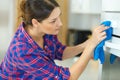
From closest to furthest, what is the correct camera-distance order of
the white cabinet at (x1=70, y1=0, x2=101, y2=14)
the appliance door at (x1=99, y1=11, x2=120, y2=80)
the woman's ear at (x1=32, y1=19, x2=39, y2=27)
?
the appliance door at (x1=99, y1=11, x2=120, y2=80) → the woman's ear at (x1=32, y1=19, x2=39, y2=27) → the white cabinet at (x1=70, y1=0, x2=101, y2=14)

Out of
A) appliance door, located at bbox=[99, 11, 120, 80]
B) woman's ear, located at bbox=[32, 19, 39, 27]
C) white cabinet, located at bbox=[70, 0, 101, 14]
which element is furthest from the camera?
white cabinet, located at bbox=[70, 0, 101, 14]

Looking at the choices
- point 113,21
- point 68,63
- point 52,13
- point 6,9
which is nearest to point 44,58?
point 52,13

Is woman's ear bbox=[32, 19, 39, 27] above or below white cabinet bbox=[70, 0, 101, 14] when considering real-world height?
above

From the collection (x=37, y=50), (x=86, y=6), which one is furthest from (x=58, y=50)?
(x=86, y=6)

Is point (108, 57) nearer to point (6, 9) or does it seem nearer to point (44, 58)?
point (44, 58)

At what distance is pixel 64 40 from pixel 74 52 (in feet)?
4.18

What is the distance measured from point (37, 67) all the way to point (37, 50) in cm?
8

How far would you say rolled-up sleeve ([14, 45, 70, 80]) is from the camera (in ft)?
3.13

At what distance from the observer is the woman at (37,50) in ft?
3.10

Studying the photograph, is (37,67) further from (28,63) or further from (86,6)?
(86,6)

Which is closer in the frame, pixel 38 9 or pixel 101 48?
pixel 101 48

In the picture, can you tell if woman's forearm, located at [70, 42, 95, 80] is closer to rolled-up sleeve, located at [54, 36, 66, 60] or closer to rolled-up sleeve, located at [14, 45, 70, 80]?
rolled-up sleeve, located at [14, 45, 70, 80]

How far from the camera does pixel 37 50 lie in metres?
0.99

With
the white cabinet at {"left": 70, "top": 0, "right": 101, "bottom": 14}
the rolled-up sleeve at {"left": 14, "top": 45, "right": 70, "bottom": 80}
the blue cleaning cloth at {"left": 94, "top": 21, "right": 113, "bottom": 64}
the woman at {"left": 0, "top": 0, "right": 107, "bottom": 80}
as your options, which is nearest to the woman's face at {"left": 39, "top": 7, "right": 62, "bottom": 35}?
the woman at {"left": 0, "top": 0, "right": 107, "bottom": 80}
